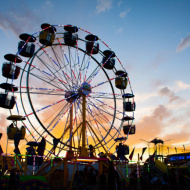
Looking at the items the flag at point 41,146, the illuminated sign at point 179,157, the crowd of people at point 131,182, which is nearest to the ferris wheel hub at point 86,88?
the flag at point 41,146

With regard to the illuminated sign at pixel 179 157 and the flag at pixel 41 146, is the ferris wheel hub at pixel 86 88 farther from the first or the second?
the illuminated sign at pixel 179 157

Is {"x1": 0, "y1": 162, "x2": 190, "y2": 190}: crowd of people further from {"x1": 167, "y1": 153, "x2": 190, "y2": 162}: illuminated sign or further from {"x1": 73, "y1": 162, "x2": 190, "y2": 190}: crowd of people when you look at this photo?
{"x1": 167, "y1": 153, "x2": 190, "y2": 162}: illuminated sign

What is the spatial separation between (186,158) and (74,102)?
71.9ft

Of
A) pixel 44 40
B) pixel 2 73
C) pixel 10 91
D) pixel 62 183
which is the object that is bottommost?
pixel 62 183

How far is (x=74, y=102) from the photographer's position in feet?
60.2

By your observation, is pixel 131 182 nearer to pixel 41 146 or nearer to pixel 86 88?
pixel 41 146

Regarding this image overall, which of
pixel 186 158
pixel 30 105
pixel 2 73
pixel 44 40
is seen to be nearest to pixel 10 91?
pixel 2 73

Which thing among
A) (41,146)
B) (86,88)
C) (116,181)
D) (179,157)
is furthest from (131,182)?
(179,157)

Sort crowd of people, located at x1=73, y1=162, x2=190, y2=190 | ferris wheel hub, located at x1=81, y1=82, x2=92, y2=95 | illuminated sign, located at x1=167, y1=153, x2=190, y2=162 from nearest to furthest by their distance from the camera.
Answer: crowd of people, located at x1=73, y1=162, x2=190, y2=190, ferris wheel hub, located at x1=81, y1=82, x2=92, y2=95, illuminated sign, located at x1=167, y1=153, x2=190, y2=162

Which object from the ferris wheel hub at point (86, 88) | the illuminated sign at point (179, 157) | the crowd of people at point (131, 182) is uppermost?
the ferris wheel hub at point (86, 88)

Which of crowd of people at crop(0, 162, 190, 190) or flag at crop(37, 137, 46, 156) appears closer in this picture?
crowd of people at crop(0, 162, 190, 190)

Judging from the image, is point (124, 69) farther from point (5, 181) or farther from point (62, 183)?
point (5, 181)

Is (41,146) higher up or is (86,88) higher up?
(86,88)

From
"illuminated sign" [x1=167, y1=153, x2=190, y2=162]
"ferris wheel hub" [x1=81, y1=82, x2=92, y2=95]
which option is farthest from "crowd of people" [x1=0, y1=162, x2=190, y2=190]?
"illuminated sign" [x1=167, y1=153, x2=190, y2=162]
